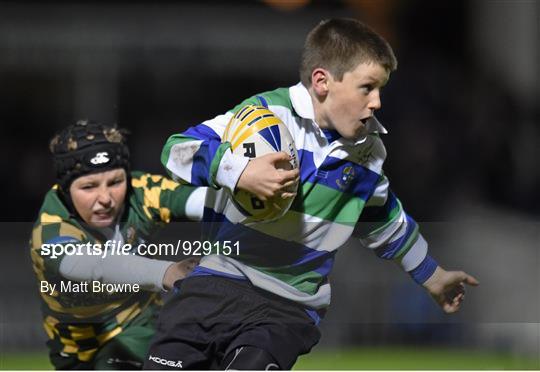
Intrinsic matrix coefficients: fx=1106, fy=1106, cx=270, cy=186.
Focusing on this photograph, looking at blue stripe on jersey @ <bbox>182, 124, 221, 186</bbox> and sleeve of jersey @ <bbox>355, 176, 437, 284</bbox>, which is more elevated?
blue stripe on jersey @ <bbox>182, 124, 221, 186</bbox>

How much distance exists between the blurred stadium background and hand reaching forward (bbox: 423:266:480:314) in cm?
26

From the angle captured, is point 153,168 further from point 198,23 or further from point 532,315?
point 532,315

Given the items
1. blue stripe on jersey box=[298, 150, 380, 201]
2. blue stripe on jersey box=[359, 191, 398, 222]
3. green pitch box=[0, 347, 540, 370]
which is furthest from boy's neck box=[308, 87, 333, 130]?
green pitch box=[0, 347, 540, 370]

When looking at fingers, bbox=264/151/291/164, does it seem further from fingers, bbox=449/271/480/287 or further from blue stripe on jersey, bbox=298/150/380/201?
fingers, bbox=449/271/480/287

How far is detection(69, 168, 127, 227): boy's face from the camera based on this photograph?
4.10 meters

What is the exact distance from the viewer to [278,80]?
4645 mm

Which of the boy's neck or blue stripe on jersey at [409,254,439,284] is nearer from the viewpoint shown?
the boy's neck

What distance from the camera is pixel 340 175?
3641mm

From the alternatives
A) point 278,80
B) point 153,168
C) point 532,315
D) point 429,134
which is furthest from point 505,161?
point 153,168

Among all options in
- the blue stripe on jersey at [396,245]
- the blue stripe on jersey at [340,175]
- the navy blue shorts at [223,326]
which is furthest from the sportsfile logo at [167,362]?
the blue stripe on jersey at [396,245]

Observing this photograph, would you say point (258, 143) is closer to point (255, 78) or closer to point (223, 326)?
point (223, 326)

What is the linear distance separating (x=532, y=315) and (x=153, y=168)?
1730mm

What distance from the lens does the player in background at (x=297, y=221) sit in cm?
350

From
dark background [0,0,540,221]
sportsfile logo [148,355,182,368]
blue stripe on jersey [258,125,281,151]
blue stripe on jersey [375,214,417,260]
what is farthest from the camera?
dark background [0,0,540,221]
